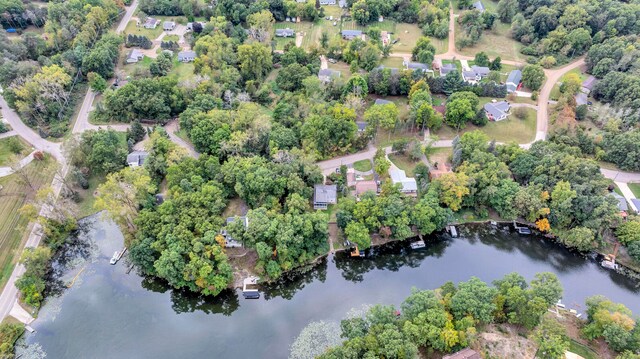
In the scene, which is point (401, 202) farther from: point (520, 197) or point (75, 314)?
point (75, 314)

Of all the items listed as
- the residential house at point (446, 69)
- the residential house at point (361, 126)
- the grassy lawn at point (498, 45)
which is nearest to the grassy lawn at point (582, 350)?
the residential house at point (361, 126)

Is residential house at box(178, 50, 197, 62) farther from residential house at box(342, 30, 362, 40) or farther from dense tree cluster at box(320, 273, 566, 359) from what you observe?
dense tree cluster at box(320, 273, 566, 359)

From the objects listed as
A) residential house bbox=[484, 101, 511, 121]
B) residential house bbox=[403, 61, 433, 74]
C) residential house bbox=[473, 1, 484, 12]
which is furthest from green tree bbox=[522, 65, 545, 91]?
residential house bbox=[473, 1, 484, 12]

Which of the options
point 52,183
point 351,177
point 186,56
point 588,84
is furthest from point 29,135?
point 588,84

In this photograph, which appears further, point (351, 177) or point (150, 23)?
point (150, 23)

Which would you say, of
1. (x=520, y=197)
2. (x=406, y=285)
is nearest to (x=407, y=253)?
(x=406, y=285)

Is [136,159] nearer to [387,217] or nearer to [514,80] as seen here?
[387,217]
